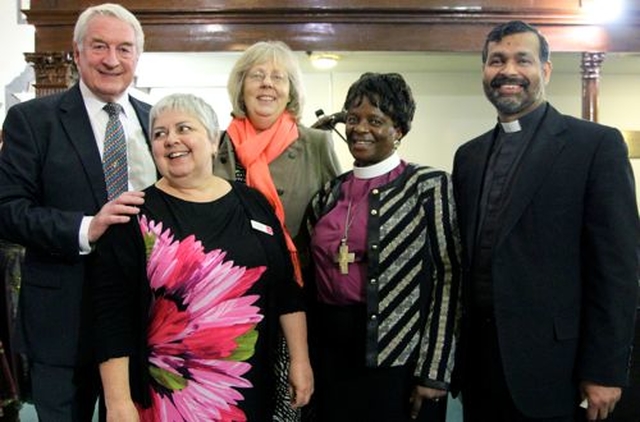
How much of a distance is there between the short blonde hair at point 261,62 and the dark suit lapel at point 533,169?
799 mm

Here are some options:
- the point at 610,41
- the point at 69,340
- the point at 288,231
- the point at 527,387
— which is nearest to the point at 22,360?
the point at 69,340

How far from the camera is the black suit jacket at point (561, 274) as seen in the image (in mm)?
1575

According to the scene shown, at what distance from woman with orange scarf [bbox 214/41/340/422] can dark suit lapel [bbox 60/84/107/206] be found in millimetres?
377

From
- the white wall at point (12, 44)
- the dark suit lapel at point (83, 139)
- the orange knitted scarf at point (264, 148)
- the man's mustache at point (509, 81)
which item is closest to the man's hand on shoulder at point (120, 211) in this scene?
the dark suit lapel at point (83, 139)

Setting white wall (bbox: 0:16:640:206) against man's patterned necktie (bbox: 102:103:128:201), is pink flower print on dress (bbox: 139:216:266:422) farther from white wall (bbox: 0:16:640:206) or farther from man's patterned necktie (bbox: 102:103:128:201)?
white wall (bbox: 0:16:640:206)

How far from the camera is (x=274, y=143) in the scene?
1.95 m

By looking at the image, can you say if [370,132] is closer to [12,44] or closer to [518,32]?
[518,32]

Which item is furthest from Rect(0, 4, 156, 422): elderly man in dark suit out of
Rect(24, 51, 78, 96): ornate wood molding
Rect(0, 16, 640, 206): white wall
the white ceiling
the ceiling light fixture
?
Rect(0, 16, 640, 206): white wall

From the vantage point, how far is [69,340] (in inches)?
65.9

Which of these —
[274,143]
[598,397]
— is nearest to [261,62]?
[274,143]

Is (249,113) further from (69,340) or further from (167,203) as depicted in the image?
(69,340)

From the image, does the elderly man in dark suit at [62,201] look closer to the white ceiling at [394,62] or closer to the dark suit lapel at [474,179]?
the dark suit lapel at [474,179]

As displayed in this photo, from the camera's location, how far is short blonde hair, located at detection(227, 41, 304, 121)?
198 cm

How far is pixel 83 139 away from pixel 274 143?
1.92ft
